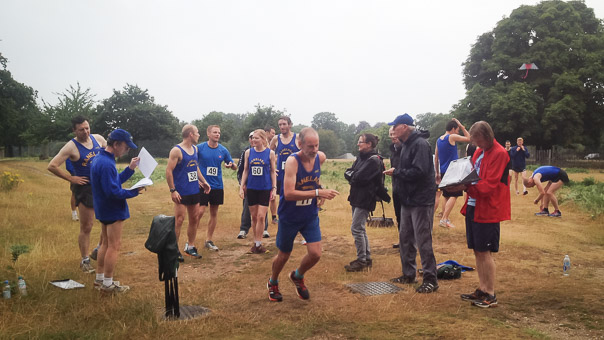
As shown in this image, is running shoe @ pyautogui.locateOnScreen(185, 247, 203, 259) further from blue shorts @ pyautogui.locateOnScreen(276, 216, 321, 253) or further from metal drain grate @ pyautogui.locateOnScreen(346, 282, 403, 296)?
metal drain grate @ pyautogui.locateOnScreen(346, 282, 403, 296)

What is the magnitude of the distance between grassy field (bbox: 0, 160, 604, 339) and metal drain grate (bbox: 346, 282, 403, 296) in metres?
0.14

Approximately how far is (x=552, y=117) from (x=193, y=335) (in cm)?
3553

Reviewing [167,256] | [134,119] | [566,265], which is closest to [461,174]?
[566,265]

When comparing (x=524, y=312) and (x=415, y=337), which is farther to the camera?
(x=524, y=312)

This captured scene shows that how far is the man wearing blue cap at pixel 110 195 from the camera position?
471 cm

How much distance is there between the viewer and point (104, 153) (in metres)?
4.88

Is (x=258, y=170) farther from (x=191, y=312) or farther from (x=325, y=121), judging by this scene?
(x=325, y=121)

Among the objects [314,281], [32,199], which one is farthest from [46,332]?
[32,199]

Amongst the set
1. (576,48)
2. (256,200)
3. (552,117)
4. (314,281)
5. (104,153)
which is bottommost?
(314,281)

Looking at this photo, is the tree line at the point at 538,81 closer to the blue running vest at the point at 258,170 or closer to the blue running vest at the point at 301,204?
the blue running vest at the point at 258,170

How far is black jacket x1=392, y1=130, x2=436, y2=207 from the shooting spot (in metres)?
5.32

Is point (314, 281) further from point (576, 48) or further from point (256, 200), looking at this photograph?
point (576, 48)

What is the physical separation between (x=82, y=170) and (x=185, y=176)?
156 centimetres

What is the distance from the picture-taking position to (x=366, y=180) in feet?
20.7
